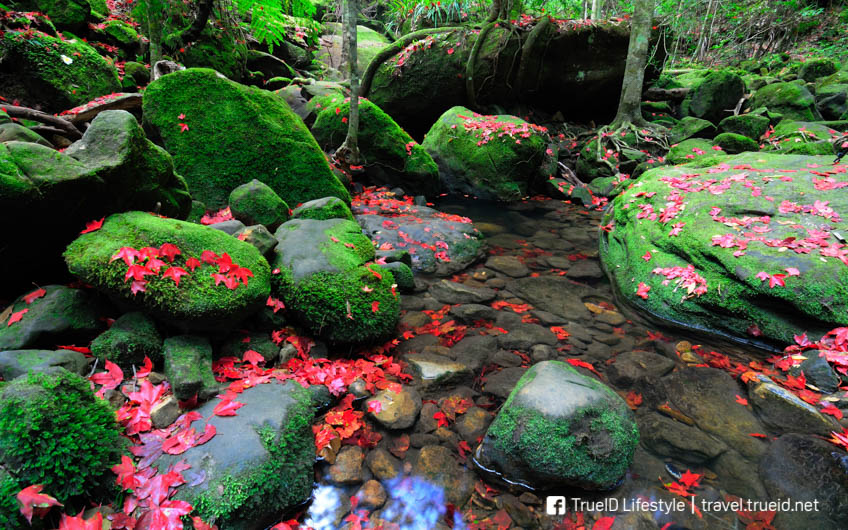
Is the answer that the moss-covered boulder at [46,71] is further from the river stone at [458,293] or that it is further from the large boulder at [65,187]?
the river stone at [458,293]

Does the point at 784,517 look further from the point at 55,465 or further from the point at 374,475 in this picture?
the point at 55,465

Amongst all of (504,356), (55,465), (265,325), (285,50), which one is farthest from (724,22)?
(55,465)

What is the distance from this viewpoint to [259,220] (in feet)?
15.0

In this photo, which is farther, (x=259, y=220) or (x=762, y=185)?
(x=762, y=185)

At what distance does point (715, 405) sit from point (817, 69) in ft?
52.7

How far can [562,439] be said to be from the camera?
257 cm

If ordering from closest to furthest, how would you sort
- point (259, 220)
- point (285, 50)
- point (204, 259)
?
point (204, 259) < point (259, 220) < point (285, 50)

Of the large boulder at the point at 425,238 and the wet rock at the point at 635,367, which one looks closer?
the wet rock at the point at 635,367

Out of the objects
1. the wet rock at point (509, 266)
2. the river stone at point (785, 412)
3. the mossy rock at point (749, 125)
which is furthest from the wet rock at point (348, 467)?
the mossy rock at point (749, 125)

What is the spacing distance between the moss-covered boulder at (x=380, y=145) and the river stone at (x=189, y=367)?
6129 millimetres

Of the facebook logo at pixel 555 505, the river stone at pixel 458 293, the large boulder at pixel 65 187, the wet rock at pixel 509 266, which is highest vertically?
the large boulder at pixel 65 187

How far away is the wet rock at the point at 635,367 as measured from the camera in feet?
12.2

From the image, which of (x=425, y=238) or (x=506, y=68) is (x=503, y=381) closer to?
(x=425, y=238)

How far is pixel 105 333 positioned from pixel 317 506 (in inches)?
78.3
